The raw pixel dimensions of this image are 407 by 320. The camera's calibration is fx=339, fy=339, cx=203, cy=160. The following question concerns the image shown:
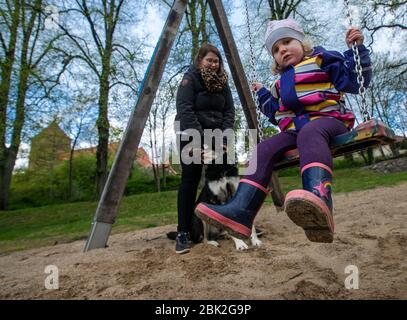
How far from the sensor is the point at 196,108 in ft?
9.73

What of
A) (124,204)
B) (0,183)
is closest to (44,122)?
(124,204)

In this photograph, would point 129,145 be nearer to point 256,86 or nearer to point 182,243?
point 182,243

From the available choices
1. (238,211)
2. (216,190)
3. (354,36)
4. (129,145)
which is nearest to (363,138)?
(354,36)

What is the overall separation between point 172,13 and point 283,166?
2008 millimetres

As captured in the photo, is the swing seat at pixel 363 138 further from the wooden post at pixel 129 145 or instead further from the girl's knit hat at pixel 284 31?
the wooden post at pixel 129 145

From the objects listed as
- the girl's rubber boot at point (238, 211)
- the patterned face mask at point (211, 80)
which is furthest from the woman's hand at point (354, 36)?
the patterned face mask at point (211, 80)

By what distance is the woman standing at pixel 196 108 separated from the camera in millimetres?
2859

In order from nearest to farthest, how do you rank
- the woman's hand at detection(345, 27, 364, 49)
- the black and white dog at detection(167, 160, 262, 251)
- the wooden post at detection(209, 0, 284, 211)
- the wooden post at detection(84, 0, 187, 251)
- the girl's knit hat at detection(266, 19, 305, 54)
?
the woman's hand at detection(345, 27, 364, 49) < the girl's knit hat at detection(266, 19, 305, 54) < the black and white dog at detection(167, 160, 262, 251) < the wooden post at detection(84, 0, 187, 251) < the wooden post at detection(209, 0, 284, 211)

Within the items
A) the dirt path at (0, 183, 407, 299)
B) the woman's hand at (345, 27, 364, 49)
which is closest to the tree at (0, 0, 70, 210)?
the dirt path at (0, 183, 407, 299)

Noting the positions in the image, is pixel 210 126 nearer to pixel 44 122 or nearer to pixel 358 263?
pixel 358 263

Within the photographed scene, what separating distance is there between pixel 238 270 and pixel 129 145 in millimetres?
1546

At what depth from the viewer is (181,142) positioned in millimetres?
2916

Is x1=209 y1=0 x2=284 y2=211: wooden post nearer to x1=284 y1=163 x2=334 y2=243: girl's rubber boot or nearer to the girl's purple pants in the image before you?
the girl's purple pants

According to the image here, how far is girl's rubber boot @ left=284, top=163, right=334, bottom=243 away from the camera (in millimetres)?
1588
